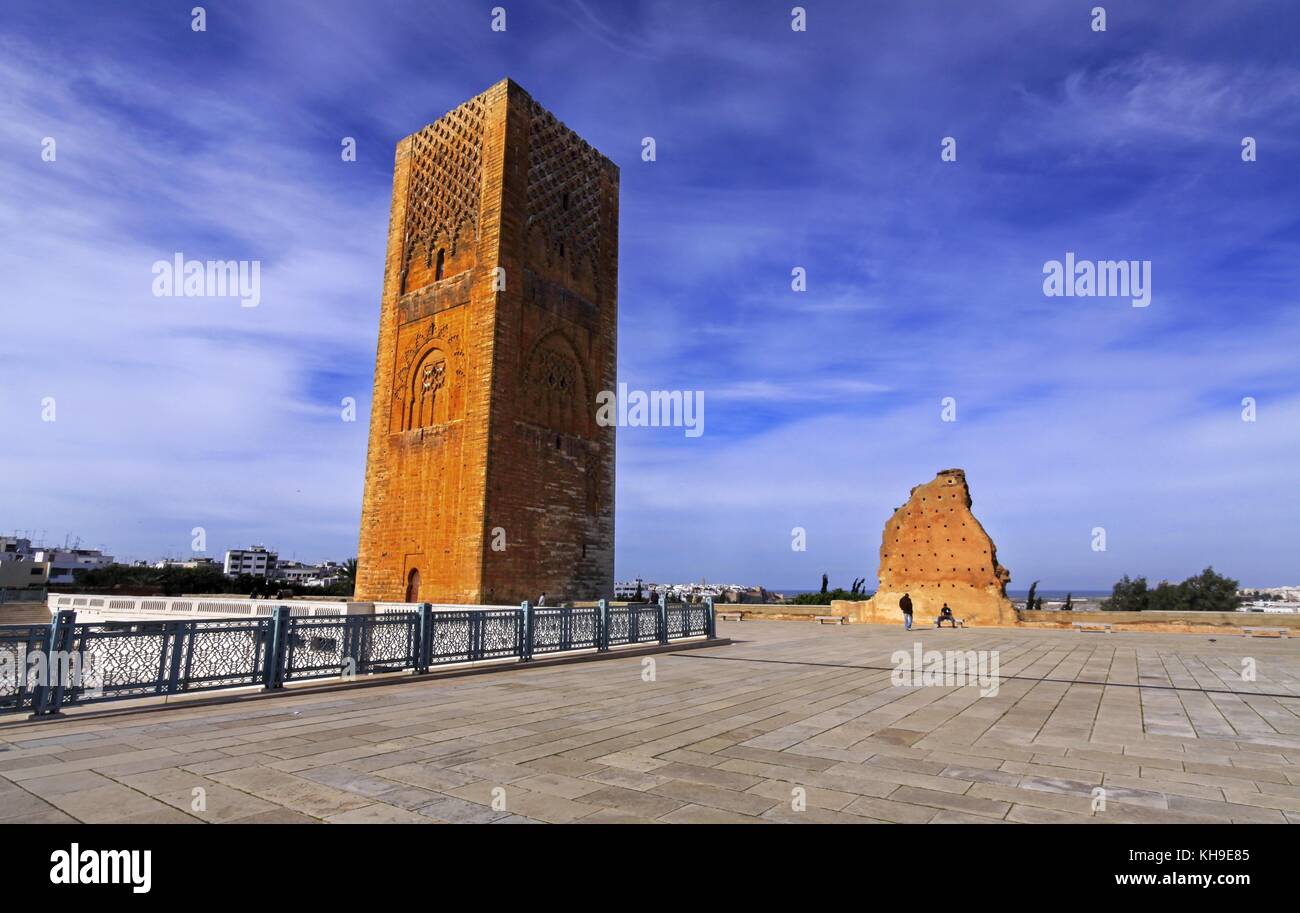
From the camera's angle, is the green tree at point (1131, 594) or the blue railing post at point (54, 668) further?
the green tree at point (1131, 594)

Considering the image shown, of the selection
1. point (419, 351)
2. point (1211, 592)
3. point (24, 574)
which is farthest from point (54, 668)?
point (24, 574)

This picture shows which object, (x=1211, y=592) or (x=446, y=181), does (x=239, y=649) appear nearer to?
(x=446, y=181)

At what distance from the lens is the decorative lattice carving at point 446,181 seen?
760 inches

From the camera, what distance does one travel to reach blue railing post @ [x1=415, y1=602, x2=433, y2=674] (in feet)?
26.5

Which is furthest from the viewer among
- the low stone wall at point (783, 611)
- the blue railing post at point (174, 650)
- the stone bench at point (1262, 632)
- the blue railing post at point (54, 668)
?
the low stone wall at point (783, 611)

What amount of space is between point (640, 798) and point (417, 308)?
18.8 m

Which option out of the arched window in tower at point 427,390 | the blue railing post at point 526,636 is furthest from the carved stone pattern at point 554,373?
the blue railing post at point 526,636

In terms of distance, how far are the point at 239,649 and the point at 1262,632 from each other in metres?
19.8

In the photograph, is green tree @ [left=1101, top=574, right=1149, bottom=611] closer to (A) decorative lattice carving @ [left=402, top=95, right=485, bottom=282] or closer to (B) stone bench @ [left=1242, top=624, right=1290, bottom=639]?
(B) stone bench @ [left=1242, top=624, right=1290, bottom=639]

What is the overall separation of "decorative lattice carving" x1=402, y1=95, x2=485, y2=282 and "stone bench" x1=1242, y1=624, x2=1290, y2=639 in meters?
21.0

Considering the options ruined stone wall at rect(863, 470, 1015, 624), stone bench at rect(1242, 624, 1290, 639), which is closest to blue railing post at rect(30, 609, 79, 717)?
ruined stone wall at rect(863, 470, 1015, 624)

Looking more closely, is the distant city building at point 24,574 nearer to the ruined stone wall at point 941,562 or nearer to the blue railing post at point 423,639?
the blue railing post at point 423,639

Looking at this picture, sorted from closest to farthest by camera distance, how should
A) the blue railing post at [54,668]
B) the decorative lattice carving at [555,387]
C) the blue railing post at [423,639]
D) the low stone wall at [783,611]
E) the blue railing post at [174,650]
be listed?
the blue railing post at [54,668]
the blue railing post at [174,650]
the blue railing post at [423,639]
the decorative lattice carving at [555,387]
the low stone wall at [783,611]

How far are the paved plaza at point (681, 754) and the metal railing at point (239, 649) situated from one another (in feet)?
1.27
